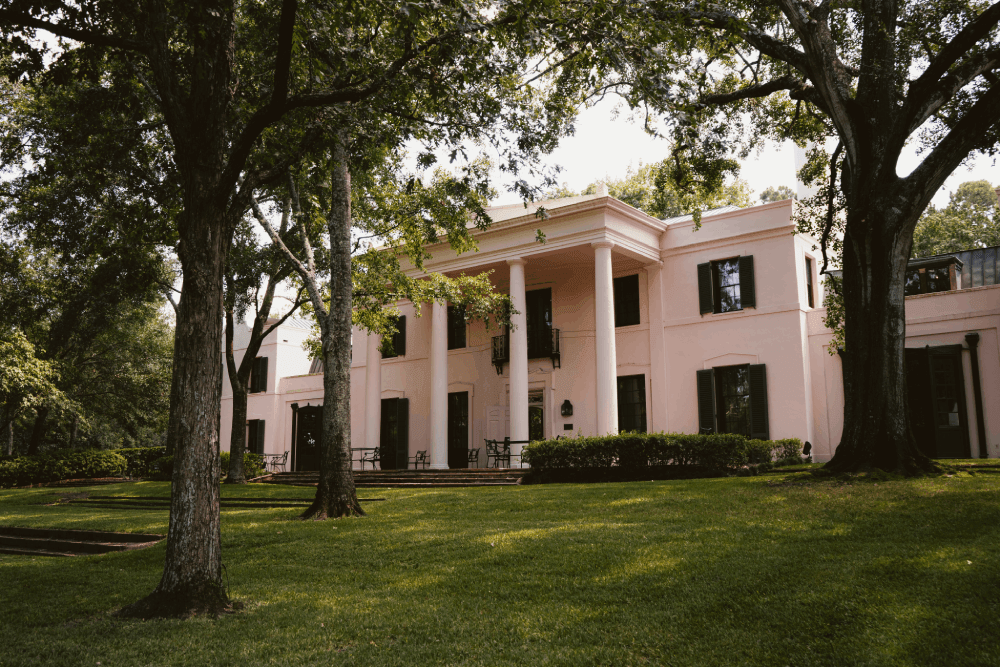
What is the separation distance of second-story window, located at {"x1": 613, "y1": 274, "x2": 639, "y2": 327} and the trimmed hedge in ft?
20.3

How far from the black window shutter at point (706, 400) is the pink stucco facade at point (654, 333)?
96 millimetres

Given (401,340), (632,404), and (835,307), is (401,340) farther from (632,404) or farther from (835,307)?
(835,307)

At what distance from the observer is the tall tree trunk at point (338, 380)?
34.9 ft

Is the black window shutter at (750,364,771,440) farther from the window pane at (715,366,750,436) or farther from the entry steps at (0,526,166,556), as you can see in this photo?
the entry steps at (0,526,166,556)

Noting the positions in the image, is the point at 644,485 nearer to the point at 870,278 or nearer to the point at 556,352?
the point at 870,278

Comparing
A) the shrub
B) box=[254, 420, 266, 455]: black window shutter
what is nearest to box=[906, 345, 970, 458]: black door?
the shrub

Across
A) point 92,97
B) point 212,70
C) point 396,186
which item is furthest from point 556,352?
point 212,70

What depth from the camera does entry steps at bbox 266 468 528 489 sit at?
54.0 feet

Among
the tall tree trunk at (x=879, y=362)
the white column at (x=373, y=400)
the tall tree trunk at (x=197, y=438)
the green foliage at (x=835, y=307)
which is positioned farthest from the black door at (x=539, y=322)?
the tall tree trunk at (x=197, y=438)

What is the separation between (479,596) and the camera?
5.62 meters

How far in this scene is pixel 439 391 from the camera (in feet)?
70.2

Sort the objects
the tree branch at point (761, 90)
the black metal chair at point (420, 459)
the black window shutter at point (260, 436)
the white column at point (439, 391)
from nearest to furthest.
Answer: the tree branch at point (761, 90) → the white column at point (439, 391) → the black metal chair at point (420, 459) → the black window shutter at point (260, 436)

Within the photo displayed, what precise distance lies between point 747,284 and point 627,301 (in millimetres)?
3659

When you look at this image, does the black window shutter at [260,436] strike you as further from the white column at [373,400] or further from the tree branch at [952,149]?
the tree branch at [952,149]
